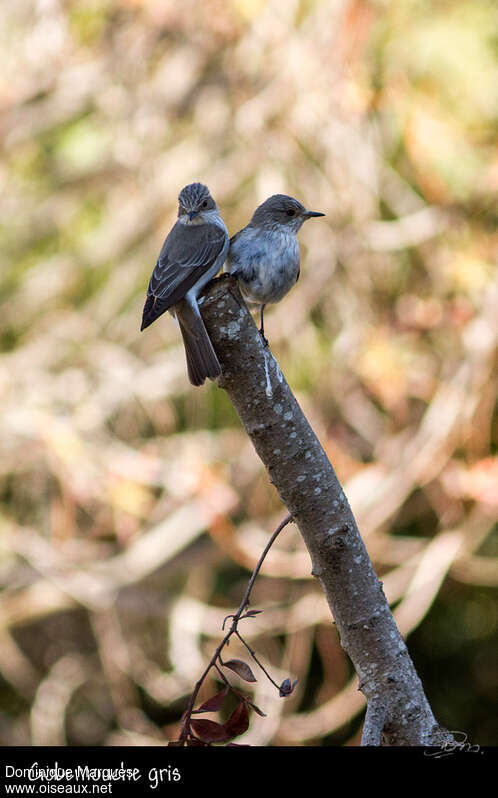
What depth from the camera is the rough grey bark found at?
1758mm

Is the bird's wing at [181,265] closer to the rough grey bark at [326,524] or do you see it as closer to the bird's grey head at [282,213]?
the bird's grey head at [282,213]

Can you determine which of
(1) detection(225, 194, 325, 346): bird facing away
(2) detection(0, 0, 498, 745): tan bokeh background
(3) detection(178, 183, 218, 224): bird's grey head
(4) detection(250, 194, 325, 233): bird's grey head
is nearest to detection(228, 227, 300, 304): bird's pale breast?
(1) detection(225, 194, 325, 346): bird facing away

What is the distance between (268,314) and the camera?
15.9 feet

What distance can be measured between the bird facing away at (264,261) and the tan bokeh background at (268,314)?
186 cm

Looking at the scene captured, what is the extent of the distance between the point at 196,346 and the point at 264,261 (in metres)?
0.58

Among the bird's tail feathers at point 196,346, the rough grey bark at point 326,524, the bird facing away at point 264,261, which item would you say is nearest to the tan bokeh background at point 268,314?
the bird facing away at point 264,261

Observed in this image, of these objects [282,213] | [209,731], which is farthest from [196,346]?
[282,213]

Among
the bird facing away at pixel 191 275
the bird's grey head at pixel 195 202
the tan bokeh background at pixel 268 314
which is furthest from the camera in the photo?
the tan bokeh background at pixel 268 314

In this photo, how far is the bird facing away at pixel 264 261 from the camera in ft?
8.11

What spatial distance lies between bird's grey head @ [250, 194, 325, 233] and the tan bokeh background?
162cm

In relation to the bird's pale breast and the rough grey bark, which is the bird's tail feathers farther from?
the bird's pale breast
